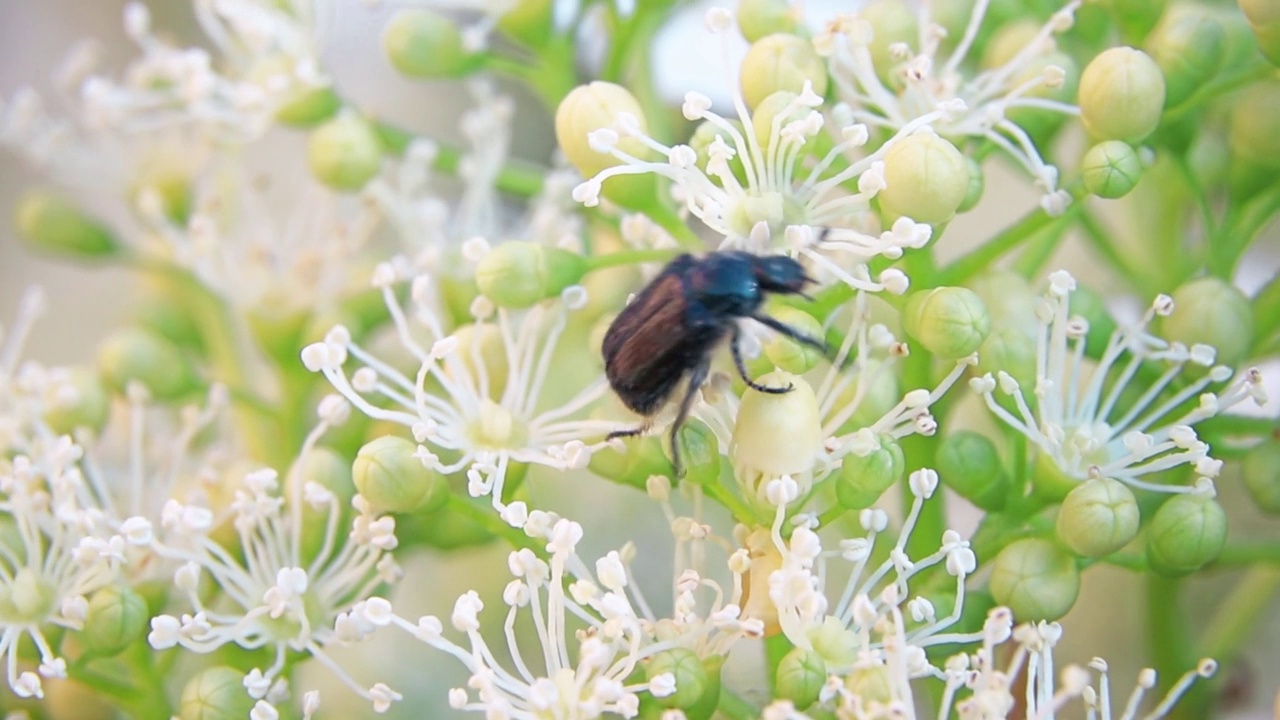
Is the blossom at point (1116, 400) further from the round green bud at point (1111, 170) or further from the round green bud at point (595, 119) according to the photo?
the round green bud at point (595, 119)

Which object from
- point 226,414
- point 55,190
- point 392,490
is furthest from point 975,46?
point 55,190

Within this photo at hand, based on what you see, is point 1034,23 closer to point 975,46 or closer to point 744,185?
point 975,46

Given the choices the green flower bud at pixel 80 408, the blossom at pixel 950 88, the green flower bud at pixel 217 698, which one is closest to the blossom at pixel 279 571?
the green flower bud at pixel 217 698

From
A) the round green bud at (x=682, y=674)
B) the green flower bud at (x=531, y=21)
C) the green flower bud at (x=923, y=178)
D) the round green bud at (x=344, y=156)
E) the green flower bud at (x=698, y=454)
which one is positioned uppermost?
the green flower bud at (x=923, y=178)

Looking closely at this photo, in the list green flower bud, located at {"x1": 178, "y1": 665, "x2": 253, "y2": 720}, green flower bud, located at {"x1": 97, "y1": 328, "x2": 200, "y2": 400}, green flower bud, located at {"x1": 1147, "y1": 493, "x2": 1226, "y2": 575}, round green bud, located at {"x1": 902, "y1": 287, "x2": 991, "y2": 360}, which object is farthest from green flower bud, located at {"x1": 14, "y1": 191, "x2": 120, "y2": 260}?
green flower bud, located at {"x1": 1147, "y1": 493, "x2": 1226, "y2": 575}

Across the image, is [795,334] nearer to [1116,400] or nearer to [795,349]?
[795,349]

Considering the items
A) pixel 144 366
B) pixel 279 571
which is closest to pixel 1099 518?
pixel 279 571
